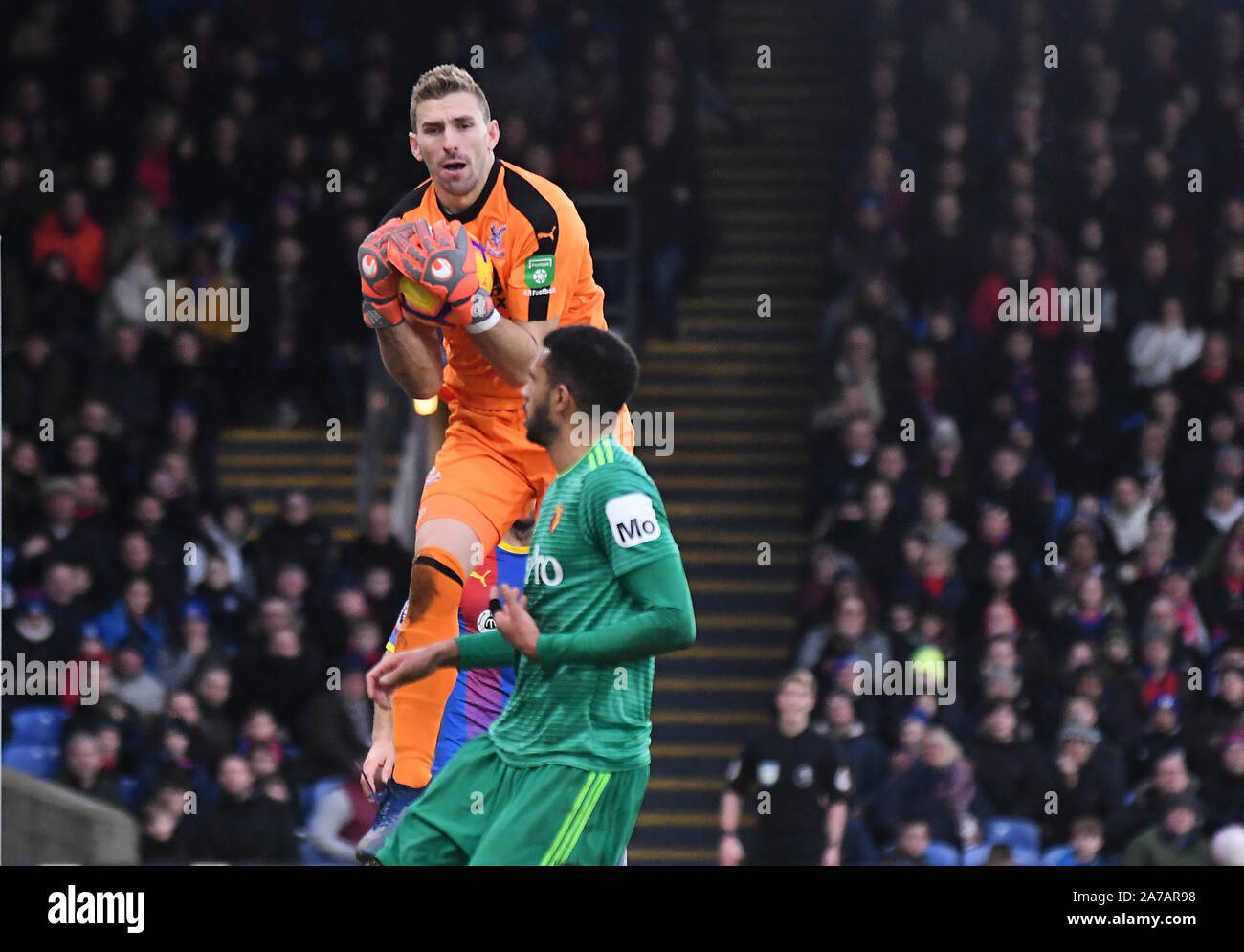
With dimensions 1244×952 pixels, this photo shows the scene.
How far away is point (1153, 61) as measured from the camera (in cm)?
1539

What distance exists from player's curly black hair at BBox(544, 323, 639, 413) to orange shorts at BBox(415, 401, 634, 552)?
1.08 meters

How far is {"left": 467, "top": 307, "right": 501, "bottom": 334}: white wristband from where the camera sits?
23.2 ft

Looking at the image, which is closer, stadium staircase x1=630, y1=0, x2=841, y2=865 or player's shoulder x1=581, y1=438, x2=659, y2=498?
player's shoulder x1=581, y1=438, x2=659, y2=498

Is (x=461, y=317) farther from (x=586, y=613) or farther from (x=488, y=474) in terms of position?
(x=586, y=613)

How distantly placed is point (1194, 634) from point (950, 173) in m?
3.59

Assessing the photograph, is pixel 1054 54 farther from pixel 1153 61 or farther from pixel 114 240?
pixel 114 240

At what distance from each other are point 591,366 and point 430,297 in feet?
3.40

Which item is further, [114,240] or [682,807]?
[114,240]

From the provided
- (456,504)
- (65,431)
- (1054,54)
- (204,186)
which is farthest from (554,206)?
(1054,54)

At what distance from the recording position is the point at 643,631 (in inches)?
230

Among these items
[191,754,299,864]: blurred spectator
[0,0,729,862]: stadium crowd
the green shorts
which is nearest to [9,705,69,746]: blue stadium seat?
[0,0,729,862]: stadium crowd

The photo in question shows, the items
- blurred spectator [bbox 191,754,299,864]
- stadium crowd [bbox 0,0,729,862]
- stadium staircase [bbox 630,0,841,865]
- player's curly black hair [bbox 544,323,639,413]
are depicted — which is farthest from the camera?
stadium staircase [bbox 630,0,841,865]

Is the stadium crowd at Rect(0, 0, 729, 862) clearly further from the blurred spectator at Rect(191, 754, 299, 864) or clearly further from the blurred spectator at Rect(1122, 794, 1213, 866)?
the blurred spectator at Rect(1122, 794, 1213, 866)

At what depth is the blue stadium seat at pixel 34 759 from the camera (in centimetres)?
1112
